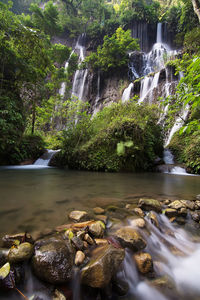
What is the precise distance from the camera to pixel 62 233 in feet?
5.03

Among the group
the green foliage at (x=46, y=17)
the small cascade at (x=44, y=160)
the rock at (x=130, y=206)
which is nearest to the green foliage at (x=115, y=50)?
the green foliage at (x=46, y=17)

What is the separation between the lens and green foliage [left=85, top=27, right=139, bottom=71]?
60.1 feet

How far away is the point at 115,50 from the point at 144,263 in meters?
22.3

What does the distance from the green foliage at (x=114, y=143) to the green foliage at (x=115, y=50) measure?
47.6ft

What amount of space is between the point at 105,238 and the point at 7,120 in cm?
768

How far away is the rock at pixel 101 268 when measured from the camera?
1.07 m

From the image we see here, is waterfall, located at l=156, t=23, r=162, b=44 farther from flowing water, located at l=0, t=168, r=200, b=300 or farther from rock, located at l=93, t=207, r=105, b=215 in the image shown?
rock, located at l=93, t=207, r=105, b=215

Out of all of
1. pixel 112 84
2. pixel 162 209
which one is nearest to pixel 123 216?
pixel 162 209

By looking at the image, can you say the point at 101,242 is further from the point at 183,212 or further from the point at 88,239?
the point at 183,212

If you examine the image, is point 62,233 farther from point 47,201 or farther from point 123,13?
point 123,13

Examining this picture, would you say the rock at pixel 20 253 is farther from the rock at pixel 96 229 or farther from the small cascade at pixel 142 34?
the small cascade at pixel 142 34

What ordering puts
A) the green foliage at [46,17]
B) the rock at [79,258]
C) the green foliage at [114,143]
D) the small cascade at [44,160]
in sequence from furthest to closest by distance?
1. the green foliage at [46,17]
2. the small cascade at [44,160]
3. the green foliage at [114,143]
4. the rock at [79,258]

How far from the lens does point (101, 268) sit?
1091mm

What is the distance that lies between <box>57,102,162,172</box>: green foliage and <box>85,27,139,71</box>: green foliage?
14.5 metres
